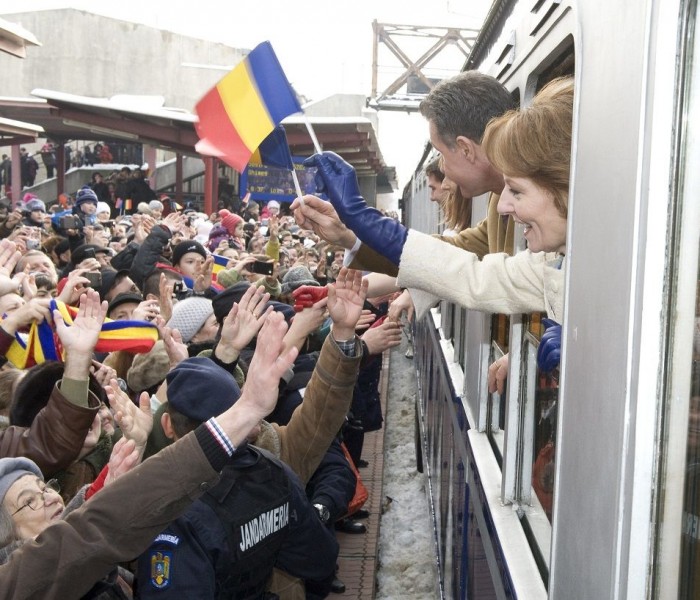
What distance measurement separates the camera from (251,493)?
237cm

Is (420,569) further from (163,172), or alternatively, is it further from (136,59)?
Answer: (136,59)

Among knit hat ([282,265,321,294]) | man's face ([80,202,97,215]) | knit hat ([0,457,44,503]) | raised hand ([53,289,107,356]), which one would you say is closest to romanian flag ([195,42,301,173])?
raised hand ([53,289,107,356])

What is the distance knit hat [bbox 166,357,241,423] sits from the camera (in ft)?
7.98

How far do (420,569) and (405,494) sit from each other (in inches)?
57.7

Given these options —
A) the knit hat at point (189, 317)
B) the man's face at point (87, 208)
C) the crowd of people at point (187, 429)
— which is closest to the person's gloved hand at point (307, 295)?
the crowd of people at point (187, 429)

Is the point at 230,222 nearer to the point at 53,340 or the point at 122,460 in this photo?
the point at 53,340

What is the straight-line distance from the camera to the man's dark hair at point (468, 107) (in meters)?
2.47

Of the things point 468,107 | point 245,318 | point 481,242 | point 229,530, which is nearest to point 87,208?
point 245,318

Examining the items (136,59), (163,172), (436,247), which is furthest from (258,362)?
(136,59)

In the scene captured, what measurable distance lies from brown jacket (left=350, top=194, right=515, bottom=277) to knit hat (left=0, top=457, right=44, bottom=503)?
1083 mm

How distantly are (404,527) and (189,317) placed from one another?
7.64ft

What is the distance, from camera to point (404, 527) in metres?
5.99

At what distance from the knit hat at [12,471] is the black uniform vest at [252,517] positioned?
586mm

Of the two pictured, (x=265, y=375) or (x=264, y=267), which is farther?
(x=264, y=267)
